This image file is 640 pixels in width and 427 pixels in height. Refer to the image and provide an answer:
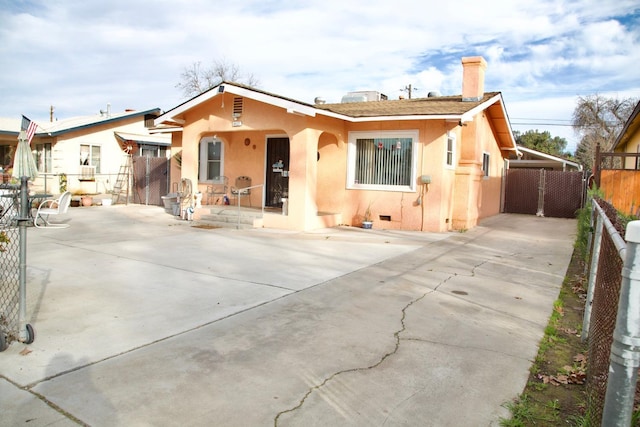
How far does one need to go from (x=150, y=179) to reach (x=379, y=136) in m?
10.2

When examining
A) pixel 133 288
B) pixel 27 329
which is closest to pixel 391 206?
pixel 133 288

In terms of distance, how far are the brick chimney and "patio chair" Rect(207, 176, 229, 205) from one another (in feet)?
26.1

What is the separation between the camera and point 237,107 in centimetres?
1300

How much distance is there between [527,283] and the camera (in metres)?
7.22

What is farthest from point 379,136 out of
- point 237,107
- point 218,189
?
point 218,189

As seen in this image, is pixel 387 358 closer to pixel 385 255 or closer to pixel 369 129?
pixel 385 255

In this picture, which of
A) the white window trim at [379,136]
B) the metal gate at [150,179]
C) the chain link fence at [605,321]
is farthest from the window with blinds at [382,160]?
the chain link fence at [605,321]

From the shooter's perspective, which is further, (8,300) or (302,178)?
(302,178)

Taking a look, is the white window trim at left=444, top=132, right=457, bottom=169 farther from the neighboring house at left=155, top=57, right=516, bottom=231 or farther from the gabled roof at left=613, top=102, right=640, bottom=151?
the gabled roof at left=613, top=102, right=640, bottom=151

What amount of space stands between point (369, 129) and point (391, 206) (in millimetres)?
2274

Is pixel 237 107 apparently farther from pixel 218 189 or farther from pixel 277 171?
pixel 218 189

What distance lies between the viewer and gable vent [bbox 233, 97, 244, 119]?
12.9m

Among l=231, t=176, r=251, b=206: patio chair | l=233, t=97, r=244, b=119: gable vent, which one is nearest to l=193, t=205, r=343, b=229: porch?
l=231, t=176, r=251, b=206: patio chair

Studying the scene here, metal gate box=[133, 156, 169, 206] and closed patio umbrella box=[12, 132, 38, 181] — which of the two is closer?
closed patio umbrella box=[12, 132, 38, 181]
